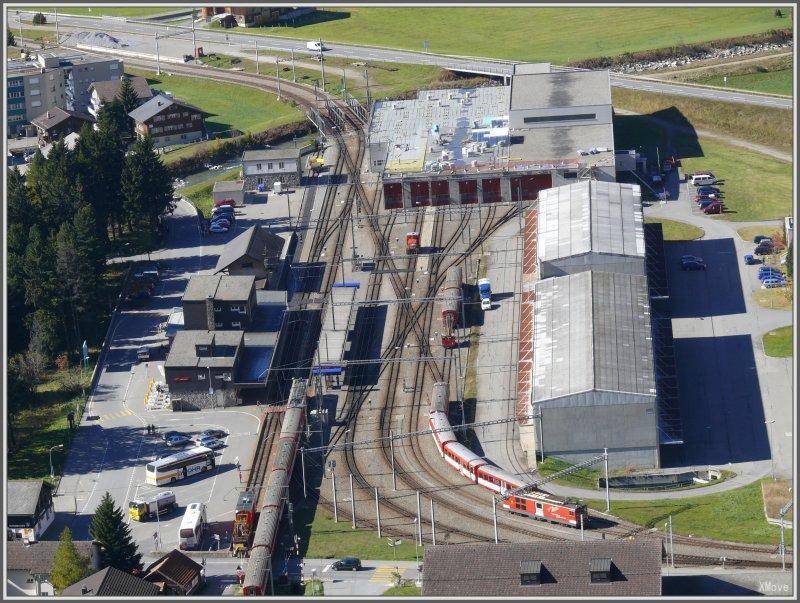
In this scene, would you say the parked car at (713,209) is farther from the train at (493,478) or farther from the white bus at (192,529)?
the white bus at (192,529)

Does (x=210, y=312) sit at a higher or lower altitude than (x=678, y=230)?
lower

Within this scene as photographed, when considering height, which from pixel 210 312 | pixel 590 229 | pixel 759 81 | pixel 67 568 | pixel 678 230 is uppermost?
pixel 759 81

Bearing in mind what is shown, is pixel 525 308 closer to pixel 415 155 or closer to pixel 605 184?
pixel 605 184

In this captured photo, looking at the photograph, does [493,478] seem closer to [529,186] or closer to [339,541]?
[339,541]

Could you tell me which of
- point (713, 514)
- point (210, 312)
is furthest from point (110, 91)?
point (713, 514)

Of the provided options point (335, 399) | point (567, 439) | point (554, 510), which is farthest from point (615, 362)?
point (335, 399)

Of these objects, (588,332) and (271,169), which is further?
(271,169)
